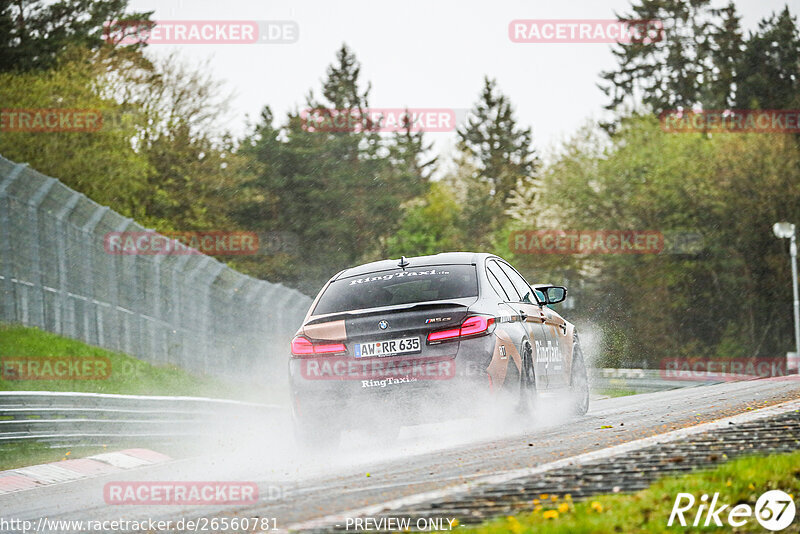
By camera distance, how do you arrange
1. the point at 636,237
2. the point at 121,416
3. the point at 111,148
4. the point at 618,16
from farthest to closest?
the point at 618,16 < the point at 636,237 < the point at 111,148 < the point at 121,416

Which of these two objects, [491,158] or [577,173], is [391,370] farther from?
[491,158]

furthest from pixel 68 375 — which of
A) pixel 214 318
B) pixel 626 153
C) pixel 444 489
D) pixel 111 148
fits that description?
pixel 626 153

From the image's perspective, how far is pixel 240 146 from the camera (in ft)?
215

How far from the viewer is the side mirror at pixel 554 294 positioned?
38.3 feet

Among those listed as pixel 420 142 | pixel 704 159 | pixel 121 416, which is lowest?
pixel 121 416

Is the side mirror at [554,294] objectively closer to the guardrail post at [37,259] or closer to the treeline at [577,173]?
the guardrail post at [37,259]

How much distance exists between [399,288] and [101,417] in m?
5.39

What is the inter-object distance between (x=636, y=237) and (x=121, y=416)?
3937 centimetres

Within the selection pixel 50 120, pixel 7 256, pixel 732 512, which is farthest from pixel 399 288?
pixel 50 120

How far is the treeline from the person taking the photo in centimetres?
4559

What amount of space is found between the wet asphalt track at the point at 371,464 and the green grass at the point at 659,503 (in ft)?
3.86

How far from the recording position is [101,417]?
13398mm

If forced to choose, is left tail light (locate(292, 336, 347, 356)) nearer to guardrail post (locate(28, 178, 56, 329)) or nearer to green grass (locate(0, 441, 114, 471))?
green grass (locate(0, 441, 114, 471))

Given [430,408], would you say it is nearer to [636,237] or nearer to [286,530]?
[286,530]
